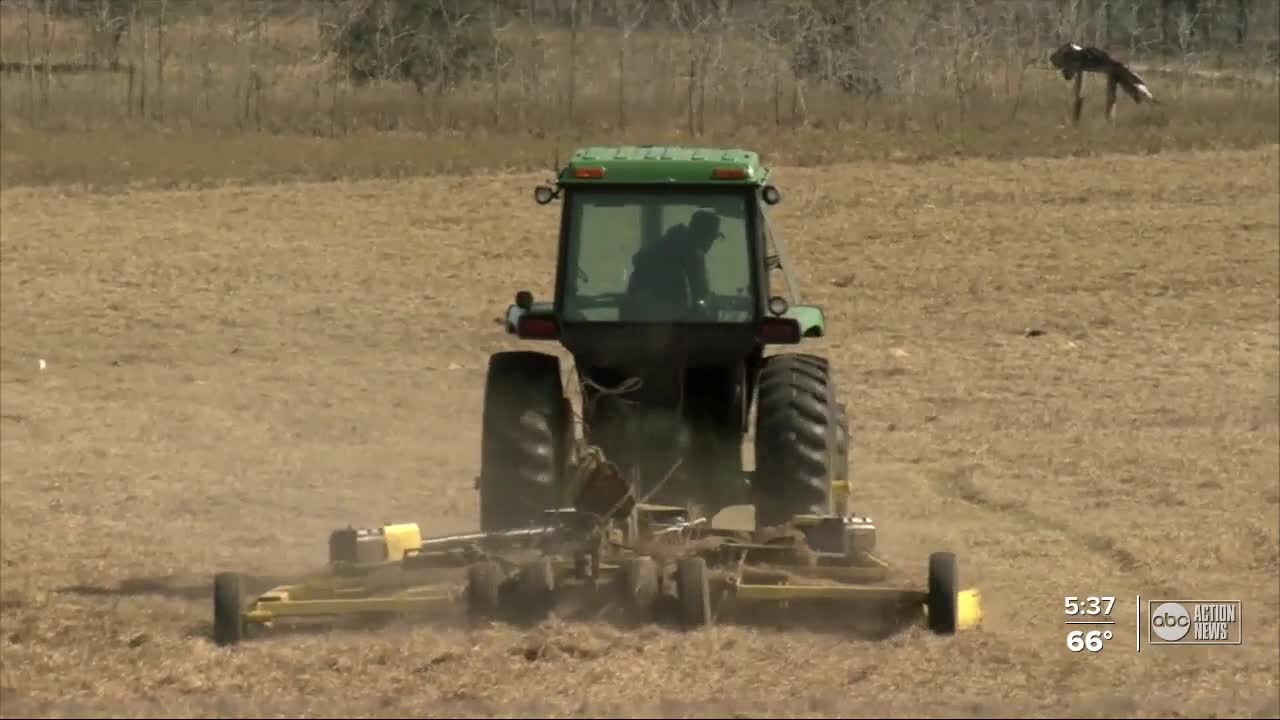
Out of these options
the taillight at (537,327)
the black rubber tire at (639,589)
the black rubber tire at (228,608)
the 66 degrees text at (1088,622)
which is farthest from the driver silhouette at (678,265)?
the black rubber tire at (228,608)

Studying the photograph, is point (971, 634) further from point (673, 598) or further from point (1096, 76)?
point (1096, 76)

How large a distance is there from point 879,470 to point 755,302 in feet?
12.3

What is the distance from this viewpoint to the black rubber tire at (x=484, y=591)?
23.6 ft

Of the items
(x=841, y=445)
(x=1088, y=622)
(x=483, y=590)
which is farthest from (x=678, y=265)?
(x=1088, y=622)

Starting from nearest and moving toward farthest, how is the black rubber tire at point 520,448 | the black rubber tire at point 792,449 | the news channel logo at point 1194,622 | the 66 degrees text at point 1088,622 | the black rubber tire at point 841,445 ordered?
the 66 degrees text at point 1088,622
the news channel logo at point 1194,622
the black rubber tire at point 520,448
the black rubber tire at point 792,449
the black rubber tire at point 841,445

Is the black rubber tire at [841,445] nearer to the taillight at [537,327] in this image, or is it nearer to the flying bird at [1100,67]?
the taillight at [537,327]

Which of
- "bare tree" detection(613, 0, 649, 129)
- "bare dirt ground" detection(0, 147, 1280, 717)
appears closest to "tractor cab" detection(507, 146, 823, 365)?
"bare dirt ground" detection(0, 147, 1280, 717)

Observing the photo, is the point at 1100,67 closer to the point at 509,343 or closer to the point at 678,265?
the point at 509,343

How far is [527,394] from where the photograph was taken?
8.27 meters

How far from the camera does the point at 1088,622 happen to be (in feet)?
26.3

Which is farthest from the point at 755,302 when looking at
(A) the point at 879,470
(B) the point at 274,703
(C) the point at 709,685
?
(A) the point at 879,470

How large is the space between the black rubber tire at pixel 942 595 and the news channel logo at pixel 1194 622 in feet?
2.97

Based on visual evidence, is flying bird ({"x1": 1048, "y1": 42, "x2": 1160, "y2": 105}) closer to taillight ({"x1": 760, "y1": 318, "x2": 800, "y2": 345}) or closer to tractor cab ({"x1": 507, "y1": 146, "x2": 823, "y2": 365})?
tractor cab ({"x1": 507, "y1": 146, "x2": 823, "y2": 365})

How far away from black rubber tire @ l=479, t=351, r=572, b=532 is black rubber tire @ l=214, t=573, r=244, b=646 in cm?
121
